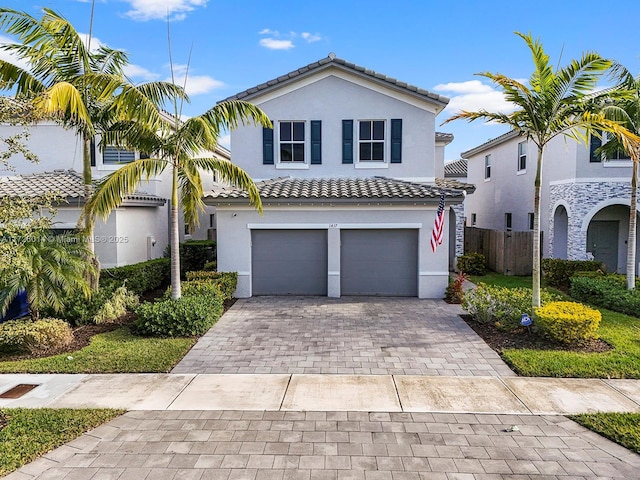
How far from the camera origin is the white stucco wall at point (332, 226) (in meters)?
13.9

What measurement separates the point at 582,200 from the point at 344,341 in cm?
1234

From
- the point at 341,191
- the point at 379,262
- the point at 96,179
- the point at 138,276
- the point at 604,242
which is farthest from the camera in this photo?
the point at 604,242

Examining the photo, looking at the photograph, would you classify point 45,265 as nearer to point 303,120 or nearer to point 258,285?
point 258,285

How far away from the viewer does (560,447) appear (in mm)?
5383

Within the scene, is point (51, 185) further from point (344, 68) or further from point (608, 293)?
point (608, 293)

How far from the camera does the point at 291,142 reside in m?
16.7

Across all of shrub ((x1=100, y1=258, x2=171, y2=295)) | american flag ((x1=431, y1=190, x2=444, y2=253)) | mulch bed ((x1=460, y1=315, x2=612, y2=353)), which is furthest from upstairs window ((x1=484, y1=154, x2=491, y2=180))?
shrub ((x1=100, y1=258, x2=171, y2=295))

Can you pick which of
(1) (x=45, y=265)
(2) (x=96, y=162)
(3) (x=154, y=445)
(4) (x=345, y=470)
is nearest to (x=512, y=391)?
(4) (x=345, y=470)

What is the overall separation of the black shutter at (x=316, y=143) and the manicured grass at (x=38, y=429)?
11.9 m

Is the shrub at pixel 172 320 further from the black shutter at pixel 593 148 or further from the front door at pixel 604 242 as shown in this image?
the front door at pixel 604 242

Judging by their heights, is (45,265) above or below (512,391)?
above

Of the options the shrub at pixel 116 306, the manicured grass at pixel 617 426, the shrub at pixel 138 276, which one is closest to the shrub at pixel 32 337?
the shrub at pixel 116 306

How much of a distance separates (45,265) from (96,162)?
7.73 m

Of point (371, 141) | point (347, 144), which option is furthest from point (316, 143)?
point (371, 141)
